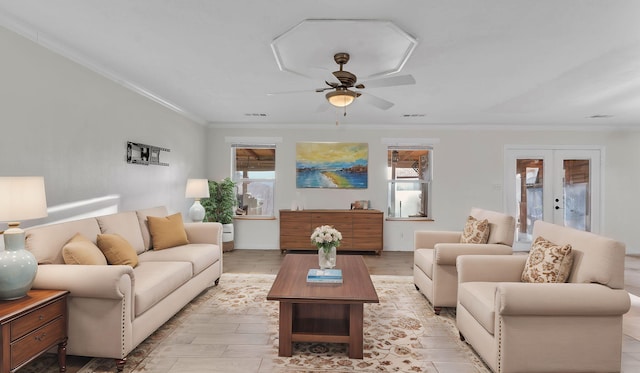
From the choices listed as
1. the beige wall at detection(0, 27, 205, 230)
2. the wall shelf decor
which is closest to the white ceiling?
the beige wall at detection(0, 27, 205, 230)

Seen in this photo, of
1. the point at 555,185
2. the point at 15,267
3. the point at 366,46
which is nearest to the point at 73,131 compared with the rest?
the point at 15,267

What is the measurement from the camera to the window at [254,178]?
6.44m

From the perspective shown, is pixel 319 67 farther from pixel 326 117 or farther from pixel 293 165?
pixel 293 165

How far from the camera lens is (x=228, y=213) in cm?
592

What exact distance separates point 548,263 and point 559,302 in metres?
0.37

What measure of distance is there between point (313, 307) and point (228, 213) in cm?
361

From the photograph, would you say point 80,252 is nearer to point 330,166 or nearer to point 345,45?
point 345,45

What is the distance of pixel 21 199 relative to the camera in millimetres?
1938

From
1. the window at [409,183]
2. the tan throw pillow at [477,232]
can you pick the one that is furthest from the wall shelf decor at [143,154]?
the window at [409,183]

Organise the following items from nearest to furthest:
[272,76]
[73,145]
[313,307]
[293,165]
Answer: [313,307], [73,145], [272,76], [293,165]

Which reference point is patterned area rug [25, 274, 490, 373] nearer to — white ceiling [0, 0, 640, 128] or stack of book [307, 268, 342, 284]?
stack of book [307, 268, 342, 284]

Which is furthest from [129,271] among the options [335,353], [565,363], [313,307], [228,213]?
[228,213]

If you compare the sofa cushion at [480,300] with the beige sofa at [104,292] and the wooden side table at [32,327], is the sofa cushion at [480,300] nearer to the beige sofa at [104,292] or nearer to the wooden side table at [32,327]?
the beige sofa at [104,292]

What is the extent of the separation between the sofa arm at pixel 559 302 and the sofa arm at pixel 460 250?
1.09 m
